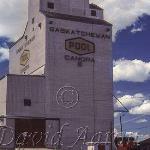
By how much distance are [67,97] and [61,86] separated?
1.91 metres

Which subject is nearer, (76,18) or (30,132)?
(30,132)

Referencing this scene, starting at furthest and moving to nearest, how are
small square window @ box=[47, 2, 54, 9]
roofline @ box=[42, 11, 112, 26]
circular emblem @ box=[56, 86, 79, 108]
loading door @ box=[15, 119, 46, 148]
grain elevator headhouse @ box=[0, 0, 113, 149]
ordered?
small square window @ box=[47, 2, 54, 9]
roofline @ box=[42, 11, 112, 26]
circular emblem @ box=[56, 86, 79, 108]
grain elevator headhouse @ box=[0, 0, 113, 149]
loading door @ box=[15, 119, 46, 148]

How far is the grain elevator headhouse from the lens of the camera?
64500 millimetres

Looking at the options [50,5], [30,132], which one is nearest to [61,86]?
[30,132]

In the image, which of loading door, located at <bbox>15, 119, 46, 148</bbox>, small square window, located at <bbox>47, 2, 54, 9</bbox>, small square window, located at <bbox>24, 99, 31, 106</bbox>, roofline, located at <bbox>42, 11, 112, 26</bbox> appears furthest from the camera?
small square window, located at <bbox>47, 2, 54, 9</bbox>

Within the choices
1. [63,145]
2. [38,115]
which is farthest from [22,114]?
[63,145]

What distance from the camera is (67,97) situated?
6688 cm

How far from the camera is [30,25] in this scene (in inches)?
2958

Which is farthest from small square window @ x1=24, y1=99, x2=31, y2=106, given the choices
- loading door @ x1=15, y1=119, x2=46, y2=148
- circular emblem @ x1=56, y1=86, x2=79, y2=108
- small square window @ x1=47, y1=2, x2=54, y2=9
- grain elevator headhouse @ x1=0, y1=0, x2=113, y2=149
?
small square window @ x1=47, y1=2, x2=54, y2=9

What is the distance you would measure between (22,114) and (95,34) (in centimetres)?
1747

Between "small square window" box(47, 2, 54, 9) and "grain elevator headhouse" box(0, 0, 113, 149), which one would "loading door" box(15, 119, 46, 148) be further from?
"small square window" box(47, 2, 54, 9)

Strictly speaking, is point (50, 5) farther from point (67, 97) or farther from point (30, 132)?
point (30, 132)

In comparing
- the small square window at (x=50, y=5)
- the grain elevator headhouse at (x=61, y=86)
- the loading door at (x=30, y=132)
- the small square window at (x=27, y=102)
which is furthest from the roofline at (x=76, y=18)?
the loading door at (x=30, y=132)

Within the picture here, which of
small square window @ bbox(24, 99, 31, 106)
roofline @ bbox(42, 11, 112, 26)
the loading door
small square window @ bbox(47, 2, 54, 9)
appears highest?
small square window @ bbox(47, 2, 54, 9)
